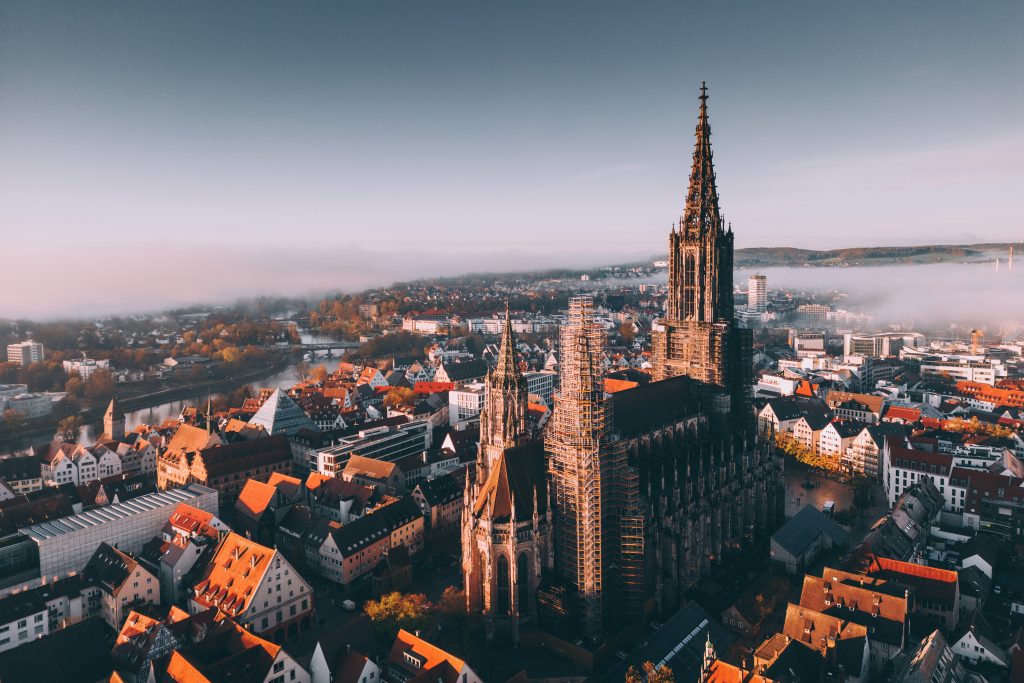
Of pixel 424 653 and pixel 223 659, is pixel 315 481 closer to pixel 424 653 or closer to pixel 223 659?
pixel 223 659

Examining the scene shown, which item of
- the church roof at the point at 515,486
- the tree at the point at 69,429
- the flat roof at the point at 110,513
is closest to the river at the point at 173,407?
the tree at the point at 69,429

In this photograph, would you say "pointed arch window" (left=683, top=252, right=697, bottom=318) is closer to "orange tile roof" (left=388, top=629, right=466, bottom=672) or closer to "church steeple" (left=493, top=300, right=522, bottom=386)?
"church steeple" (left=493, top=300, right=522, bottom=386)

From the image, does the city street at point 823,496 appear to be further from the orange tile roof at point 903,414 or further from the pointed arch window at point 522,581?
the pointed arch window at point 522,581

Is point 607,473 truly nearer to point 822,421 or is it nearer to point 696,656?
point 696,656

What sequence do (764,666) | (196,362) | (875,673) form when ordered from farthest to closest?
(196,362) < (875,673) < (764,666)

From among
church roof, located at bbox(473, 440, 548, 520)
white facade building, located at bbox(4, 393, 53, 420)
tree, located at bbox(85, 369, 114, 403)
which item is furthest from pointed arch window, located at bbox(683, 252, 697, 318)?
tree, located at bbox(85, 369, 114, 403)

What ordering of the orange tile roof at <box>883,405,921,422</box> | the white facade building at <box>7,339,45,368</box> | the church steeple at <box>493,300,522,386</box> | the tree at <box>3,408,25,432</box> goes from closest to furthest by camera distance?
the church steeple at <box>493,300,522,386</box> < the orange tile roof at <box>883,405,921,422</box> < the tree at <box>3,408,25,432</box> < the white facade building at <box>7,339,45,368</box>

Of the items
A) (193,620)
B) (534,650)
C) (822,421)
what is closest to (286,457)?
(193,620)
